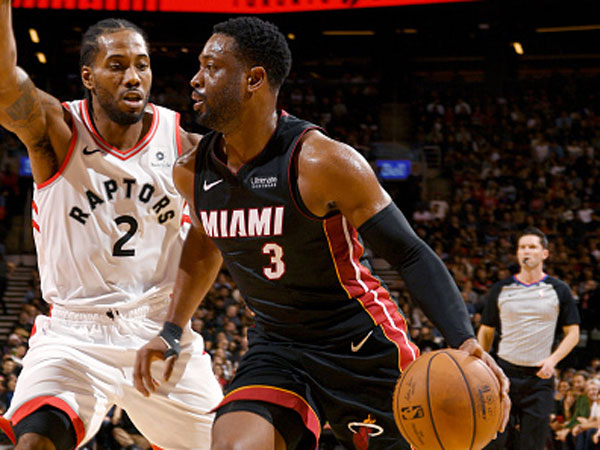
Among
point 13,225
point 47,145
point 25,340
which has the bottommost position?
point 25,340

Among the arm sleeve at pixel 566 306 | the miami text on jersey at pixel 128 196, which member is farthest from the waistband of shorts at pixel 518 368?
the miami text on jersey at pixel 128 196

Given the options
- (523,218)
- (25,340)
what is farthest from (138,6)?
(523,218)

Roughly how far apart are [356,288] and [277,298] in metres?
0.29

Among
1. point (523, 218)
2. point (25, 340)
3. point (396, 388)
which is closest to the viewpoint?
point (396, 388)

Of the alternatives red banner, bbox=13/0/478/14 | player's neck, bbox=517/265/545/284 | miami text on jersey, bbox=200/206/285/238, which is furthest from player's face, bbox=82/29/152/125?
red banner, bbox=13/0/478/14

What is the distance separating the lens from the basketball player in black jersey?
2.74 metres

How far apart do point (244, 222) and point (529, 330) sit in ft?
13.7

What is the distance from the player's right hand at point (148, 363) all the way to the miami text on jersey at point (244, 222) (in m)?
0.48

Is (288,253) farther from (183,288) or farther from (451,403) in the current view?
(451,403)

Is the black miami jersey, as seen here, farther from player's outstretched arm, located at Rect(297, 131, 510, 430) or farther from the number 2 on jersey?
the number 2 on jersey

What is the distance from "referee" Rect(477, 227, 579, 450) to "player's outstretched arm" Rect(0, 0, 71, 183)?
406 cm

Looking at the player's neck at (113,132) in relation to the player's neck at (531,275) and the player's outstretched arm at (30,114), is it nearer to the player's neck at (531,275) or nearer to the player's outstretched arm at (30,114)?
the player's outstretched arm at (30,114)

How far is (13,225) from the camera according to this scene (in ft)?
54.5

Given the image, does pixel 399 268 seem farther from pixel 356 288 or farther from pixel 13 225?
pixel 13 225
